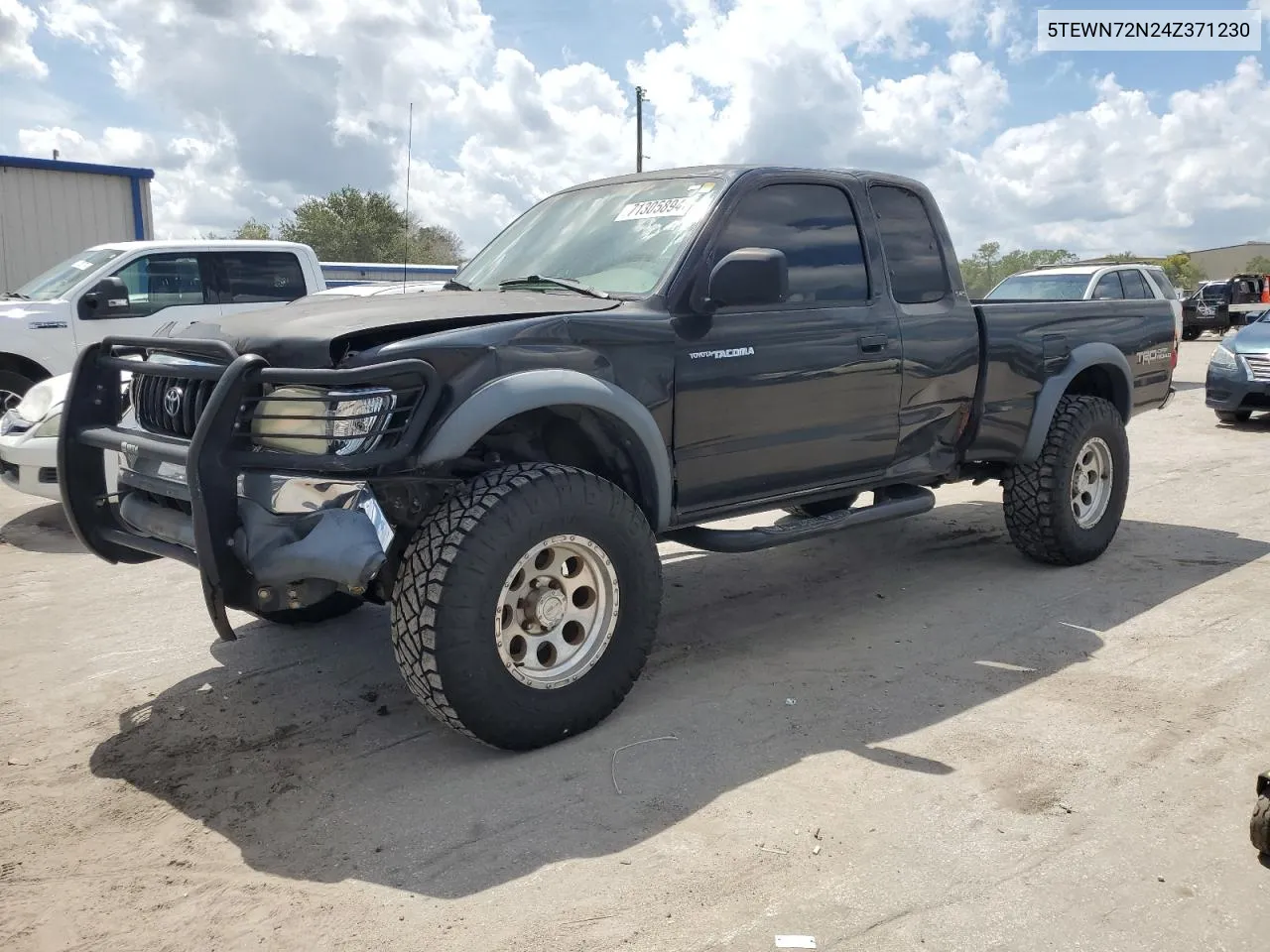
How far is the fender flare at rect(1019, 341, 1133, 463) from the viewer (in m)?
5.81

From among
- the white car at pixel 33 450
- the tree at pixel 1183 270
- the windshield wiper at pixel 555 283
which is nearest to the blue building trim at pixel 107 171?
the white car at pixel 33 450

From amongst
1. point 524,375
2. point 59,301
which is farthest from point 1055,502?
point 59,301

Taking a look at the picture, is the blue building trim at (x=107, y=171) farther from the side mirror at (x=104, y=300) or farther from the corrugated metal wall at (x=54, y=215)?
the side mirror at (x=104, y=300)

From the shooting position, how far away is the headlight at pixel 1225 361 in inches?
488

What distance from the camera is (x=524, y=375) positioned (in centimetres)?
361

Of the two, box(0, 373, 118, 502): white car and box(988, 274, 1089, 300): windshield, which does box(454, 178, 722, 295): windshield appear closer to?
box(0, 373, 118, 502): white car

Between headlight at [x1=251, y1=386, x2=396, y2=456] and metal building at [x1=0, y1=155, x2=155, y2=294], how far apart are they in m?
14.3

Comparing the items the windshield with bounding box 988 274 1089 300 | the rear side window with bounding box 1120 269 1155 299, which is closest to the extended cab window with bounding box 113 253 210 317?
the windshield with bounding box 988 274 1089 300

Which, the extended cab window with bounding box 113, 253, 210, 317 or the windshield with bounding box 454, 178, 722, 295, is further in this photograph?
the extended cab window with bounding box 113, 253, 210, 317

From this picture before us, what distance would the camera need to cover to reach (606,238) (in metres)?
4.63

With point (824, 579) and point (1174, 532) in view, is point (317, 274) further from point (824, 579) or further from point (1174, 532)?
point (1174, 532)

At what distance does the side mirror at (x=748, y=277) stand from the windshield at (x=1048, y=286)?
11109 mm

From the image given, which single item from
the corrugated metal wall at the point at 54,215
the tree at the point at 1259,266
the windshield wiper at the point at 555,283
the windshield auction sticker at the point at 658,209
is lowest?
the windshield wiper at the point at 555,283

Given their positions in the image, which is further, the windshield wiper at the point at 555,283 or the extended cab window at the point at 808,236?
the extended cab window at the point at 808,236
